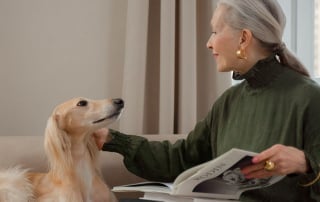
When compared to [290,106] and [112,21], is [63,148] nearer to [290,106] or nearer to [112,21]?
[290,106]

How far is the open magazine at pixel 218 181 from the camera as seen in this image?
→ 922 mm

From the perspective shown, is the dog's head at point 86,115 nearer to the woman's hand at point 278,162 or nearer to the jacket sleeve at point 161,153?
the jacket sleeve at point 161,153

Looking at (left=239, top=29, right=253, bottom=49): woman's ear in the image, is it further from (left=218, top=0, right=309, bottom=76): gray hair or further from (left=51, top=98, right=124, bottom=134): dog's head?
(left=51, top=98, right=124, bottom=134): dog's head

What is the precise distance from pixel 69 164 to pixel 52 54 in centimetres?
75

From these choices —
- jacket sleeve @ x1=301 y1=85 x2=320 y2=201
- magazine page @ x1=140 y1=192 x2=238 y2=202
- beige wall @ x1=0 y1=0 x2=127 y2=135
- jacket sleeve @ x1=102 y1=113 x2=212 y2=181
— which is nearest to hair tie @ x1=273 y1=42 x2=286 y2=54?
jacket sleeve @ x1=301 y1=85 x2=320 y2=201

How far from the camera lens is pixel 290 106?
117 cm

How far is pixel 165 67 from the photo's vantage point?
1838mm

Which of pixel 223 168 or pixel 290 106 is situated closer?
pixel 223 168

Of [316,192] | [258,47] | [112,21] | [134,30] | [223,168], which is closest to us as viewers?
[223,168]

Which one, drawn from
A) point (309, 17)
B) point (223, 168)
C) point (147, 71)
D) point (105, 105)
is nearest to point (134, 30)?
point (147, 71)

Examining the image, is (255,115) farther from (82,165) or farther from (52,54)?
(52,54)

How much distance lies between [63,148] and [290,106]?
583mm

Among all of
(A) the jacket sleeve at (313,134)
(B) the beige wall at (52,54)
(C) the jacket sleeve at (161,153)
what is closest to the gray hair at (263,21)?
(A) the jacket sleeve at (313,134)

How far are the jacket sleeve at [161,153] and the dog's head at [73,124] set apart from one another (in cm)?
8
